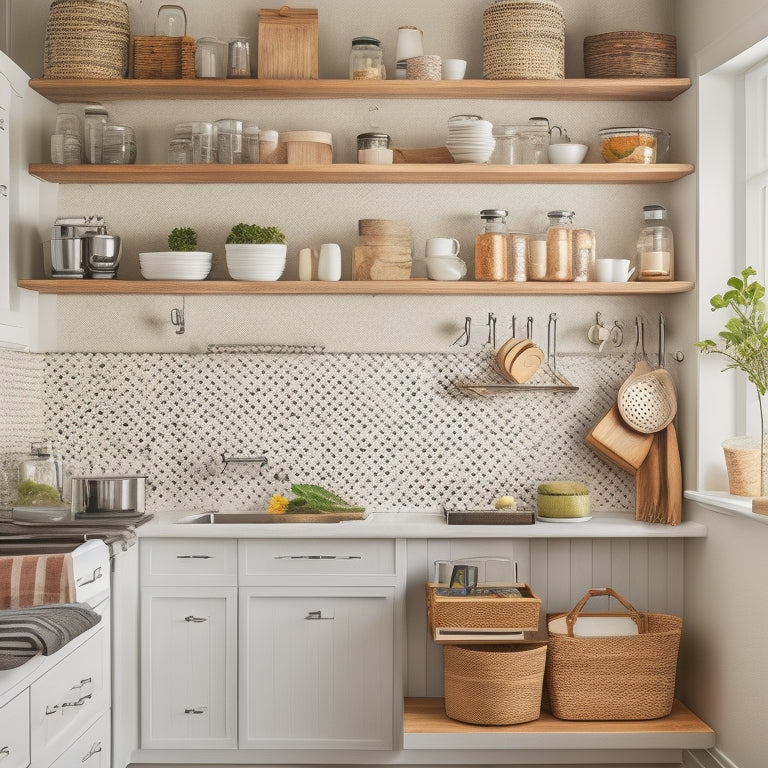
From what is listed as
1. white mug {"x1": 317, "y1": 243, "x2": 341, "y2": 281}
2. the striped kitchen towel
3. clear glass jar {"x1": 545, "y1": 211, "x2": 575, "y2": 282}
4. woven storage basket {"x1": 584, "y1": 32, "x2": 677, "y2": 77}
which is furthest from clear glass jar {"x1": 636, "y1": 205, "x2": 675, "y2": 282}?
the striped kitchen towel

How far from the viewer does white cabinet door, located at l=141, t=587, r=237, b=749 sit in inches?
132

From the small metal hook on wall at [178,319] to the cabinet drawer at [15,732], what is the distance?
1.89 m

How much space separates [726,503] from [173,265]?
2164mm

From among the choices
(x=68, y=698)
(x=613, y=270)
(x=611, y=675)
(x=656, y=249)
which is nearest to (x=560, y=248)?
(x=613, y=270)

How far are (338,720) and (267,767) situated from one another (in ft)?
1.02

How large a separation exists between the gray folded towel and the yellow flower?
4.09 feet

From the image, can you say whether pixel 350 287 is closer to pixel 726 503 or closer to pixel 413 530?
pixel 413 530

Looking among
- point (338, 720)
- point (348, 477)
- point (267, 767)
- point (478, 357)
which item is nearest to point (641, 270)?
point (478, 357)

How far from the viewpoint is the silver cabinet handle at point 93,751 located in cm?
263

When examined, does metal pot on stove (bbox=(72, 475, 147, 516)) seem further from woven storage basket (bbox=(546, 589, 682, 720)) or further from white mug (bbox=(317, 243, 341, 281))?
woven storage basket (bbox=(546, 589, 682, 720))

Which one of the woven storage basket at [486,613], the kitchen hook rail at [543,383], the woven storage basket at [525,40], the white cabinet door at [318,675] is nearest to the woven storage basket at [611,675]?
the woven storage basket at [486,613]

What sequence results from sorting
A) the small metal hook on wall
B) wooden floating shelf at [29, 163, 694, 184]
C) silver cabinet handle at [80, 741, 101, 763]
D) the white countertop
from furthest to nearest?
the small metal hook on wall < wooden floating shelf at [29, 163, 694, 184] < the white countertop < silver cabinet handle at [80, 741, 101, 763]

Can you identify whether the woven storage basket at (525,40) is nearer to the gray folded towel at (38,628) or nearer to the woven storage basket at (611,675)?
the woven storage basket at (611,675)

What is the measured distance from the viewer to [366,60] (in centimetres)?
364
